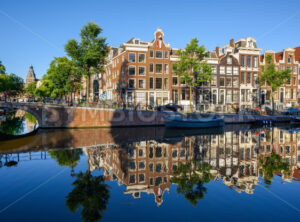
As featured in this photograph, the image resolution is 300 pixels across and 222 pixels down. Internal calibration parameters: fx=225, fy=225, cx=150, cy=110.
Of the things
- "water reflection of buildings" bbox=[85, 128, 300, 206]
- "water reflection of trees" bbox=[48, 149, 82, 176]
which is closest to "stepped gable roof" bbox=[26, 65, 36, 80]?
"water reflection of trees" bbox=[48, 149, 82, 176]

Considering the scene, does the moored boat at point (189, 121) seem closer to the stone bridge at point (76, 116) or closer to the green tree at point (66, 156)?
the stone bridge at point (76, 116)

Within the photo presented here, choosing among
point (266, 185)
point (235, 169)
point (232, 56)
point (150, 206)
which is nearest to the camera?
point (150, 206)

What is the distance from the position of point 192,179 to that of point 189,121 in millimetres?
17938

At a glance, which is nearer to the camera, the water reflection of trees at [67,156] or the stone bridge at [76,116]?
the water reflection of trees at [67,156]

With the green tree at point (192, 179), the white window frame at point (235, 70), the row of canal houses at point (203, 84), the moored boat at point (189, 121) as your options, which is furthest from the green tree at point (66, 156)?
the white window frame at point (235, 70)

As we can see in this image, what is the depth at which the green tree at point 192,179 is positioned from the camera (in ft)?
27.0

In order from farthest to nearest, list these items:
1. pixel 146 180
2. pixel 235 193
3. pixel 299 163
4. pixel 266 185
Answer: pixel 299 163
pixel 146 180
pixel 266 185
pixel 235 193

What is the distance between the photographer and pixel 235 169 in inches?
465

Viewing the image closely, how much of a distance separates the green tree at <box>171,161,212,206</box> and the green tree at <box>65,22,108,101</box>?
73.9 feet

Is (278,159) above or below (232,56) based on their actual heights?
below

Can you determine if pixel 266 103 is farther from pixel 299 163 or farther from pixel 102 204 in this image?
pixel 102 204

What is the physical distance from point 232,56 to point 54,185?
42.4 m

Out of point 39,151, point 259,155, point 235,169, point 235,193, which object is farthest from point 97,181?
point 259,155

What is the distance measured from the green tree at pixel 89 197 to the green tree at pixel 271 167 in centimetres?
682
